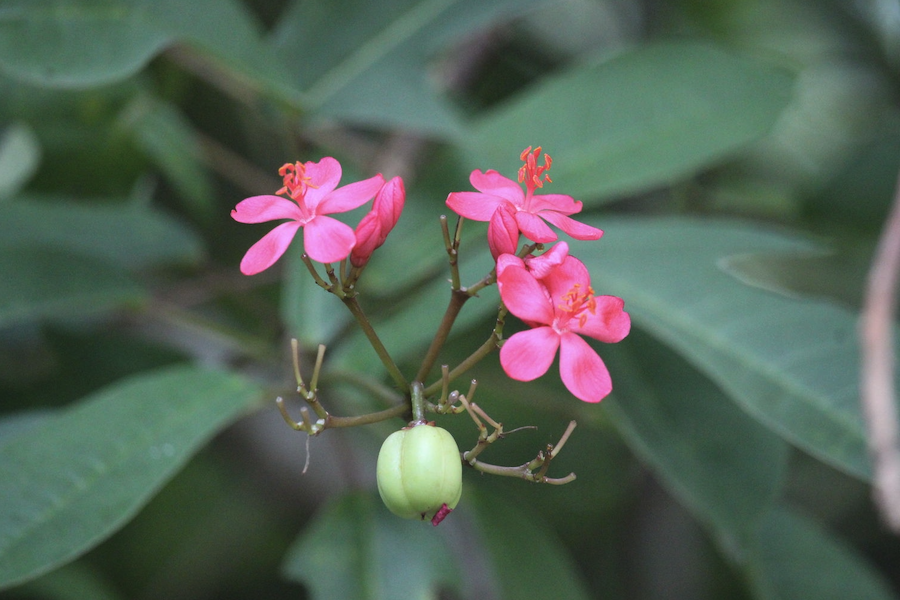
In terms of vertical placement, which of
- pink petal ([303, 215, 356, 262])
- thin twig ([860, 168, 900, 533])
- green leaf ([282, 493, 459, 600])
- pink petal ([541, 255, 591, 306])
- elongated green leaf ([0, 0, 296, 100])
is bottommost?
green leaf ([282, 493, 459, 600])

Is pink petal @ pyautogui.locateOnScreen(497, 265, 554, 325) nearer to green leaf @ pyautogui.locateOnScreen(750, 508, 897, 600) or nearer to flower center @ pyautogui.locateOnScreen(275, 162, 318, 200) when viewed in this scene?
flower center @ pyautogui.locateOnScreen(275, 162, 318, 200)

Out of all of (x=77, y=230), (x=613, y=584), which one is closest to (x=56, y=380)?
(x=77, y=230)

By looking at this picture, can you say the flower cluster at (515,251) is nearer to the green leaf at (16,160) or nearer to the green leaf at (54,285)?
the green leaf at (54,285)

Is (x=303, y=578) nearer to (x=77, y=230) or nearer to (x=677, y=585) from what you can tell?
(x=77, y=230)

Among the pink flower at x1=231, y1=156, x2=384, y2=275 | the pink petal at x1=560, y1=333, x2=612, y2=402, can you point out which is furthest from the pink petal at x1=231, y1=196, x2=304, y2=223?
the pink petal at x1=560, y1=333, x2=612, y2=402

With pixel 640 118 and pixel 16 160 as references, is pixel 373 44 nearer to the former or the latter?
pixel 640 118
